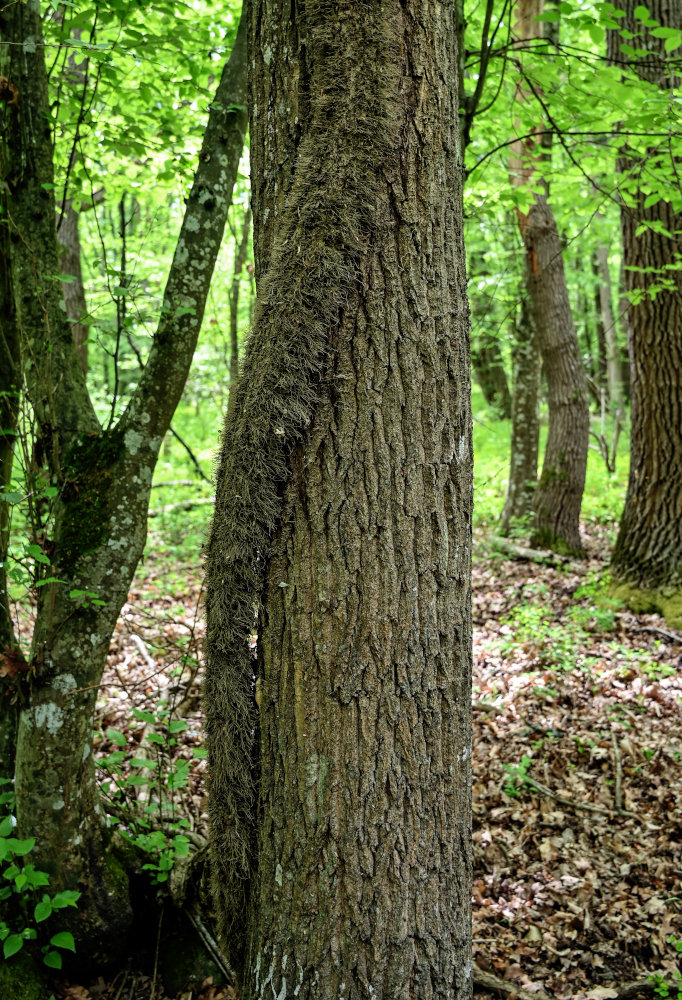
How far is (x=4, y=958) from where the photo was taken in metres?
2.79

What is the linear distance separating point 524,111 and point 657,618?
4.40 metres

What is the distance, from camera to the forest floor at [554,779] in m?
3.02

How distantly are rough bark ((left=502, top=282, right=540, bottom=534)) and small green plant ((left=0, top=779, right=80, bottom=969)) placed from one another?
322 inches

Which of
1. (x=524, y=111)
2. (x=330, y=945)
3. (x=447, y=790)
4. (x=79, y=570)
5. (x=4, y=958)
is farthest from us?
(x=524, y=111)

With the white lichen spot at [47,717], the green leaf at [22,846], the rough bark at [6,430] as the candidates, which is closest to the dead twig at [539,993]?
the green leaf at [22,846]

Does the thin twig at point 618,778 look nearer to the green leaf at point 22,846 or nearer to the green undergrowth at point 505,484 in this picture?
the green leaf at point 22,846

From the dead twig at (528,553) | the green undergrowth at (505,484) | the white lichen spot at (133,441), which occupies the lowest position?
the dead twig at (528,553)

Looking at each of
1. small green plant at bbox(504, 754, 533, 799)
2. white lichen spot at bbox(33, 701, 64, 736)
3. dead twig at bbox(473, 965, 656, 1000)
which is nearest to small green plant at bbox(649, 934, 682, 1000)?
dead twig at bbox(473, 965, 656, 1000)

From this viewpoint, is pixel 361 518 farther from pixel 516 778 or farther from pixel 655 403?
pixel 655 403

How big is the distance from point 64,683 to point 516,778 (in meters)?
2.80

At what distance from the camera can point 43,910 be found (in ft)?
8.61

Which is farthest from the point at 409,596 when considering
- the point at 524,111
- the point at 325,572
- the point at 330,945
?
the point at 524,111

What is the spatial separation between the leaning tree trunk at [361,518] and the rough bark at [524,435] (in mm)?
8444

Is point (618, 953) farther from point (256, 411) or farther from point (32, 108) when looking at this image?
point (32, 108)
